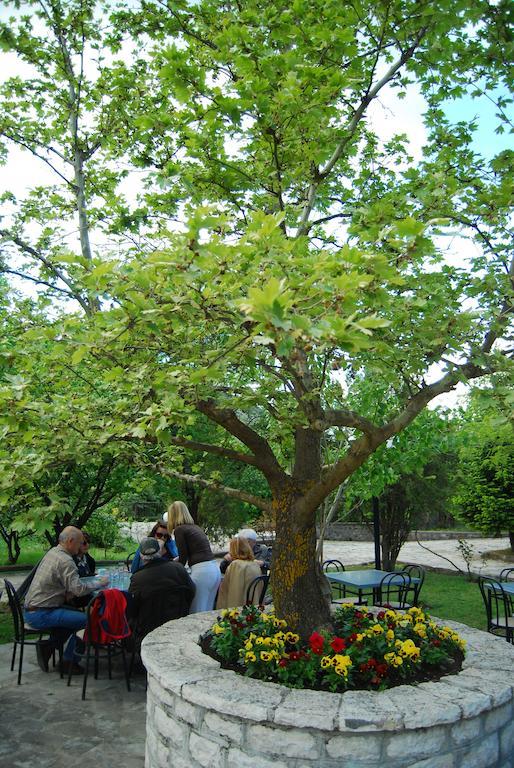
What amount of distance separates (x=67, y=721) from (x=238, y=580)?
2228mm

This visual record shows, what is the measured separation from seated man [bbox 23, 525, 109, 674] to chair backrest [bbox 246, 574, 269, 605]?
1635 millimetres

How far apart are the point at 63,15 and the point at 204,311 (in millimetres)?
6008

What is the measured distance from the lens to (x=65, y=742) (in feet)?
14.5

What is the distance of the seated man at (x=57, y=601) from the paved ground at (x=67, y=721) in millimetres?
357

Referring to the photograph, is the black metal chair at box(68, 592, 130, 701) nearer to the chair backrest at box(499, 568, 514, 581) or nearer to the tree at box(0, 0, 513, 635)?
the tree at box(0, 0, 513, 635)

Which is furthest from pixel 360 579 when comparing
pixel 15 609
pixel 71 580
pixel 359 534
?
pixel 359 534

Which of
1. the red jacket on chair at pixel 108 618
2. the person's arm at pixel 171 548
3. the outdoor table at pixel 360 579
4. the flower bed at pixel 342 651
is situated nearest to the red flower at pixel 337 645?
the flower bed at pixel 342 651

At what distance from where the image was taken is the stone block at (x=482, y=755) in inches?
135

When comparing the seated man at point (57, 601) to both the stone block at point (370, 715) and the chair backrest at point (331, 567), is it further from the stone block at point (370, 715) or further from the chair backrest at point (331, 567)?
the stone block at point (370, 715)

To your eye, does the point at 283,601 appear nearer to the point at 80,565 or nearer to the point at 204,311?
the point at 204,311

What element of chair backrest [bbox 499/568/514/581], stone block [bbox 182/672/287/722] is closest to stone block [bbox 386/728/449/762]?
stone block [bbox 182/672/287/722]

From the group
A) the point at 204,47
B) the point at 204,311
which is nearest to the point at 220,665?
the point at 204,311

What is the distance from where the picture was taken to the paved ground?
13.7 ft

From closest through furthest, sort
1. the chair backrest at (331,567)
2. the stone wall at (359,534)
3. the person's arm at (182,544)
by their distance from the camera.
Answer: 1. the person's arm at (182,544)
2. the chair backrest at (331,567)
3. the stone wall at (359,534)
